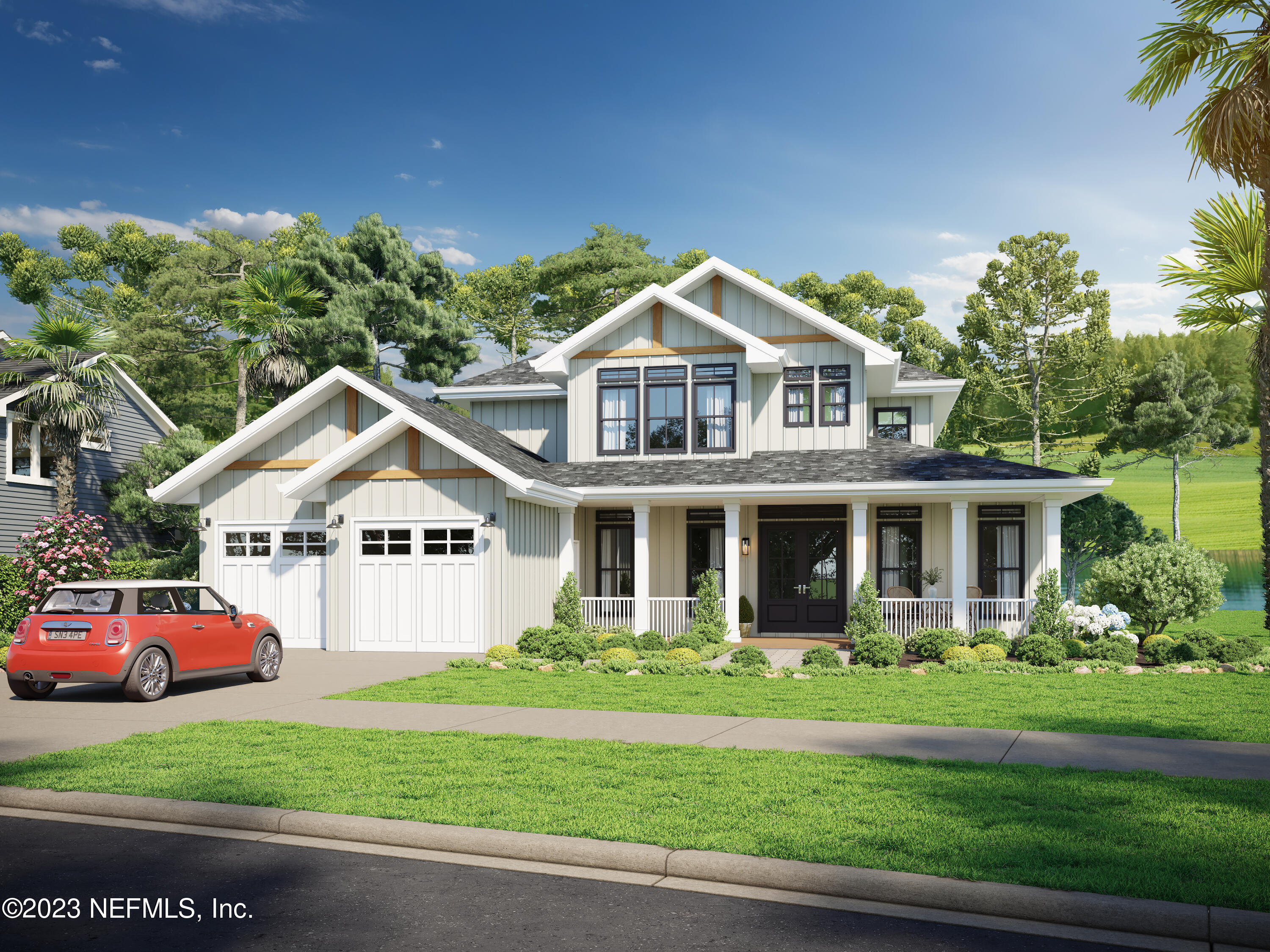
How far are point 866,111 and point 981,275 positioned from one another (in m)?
20.4

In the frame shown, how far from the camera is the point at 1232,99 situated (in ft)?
36.0

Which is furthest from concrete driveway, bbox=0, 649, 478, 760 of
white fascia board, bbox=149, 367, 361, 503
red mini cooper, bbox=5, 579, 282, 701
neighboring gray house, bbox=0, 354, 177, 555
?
→ neighboring gray house, bbox=0, 354, 177, 555

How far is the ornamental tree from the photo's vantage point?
690 inches

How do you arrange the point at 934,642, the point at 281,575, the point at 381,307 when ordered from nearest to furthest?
the point at 934,642
the point at 281,575
the point at 381,307

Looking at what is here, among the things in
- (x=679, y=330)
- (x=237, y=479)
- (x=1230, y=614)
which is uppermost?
(x=679, y=330)

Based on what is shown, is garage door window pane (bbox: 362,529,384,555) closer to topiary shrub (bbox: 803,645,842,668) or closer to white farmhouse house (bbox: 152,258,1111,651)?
white farmhouse house (bbox: 152,258,1111,651)

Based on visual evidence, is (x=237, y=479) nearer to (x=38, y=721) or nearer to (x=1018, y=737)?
(x=38, y=721)

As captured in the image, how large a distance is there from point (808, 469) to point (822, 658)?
5.51 meters

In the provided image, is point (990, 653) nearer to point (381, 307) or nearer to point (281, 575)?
point (281, 575)

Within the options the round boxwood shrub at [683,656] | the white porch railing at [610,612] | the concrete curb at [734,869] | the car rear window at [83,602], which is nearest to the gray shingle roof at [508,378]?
the white porch railing at [610,612]

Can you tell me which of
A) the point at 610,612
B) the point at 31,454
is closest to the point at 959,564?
the point at 610,612

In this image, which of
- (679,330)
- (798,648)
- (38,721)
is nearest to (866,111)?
(679,330)

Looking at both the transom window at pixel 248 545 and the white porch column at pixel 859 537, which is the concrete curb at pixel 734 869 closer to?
the transom window at pixel 248 545

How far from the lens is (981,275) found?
43594mm
